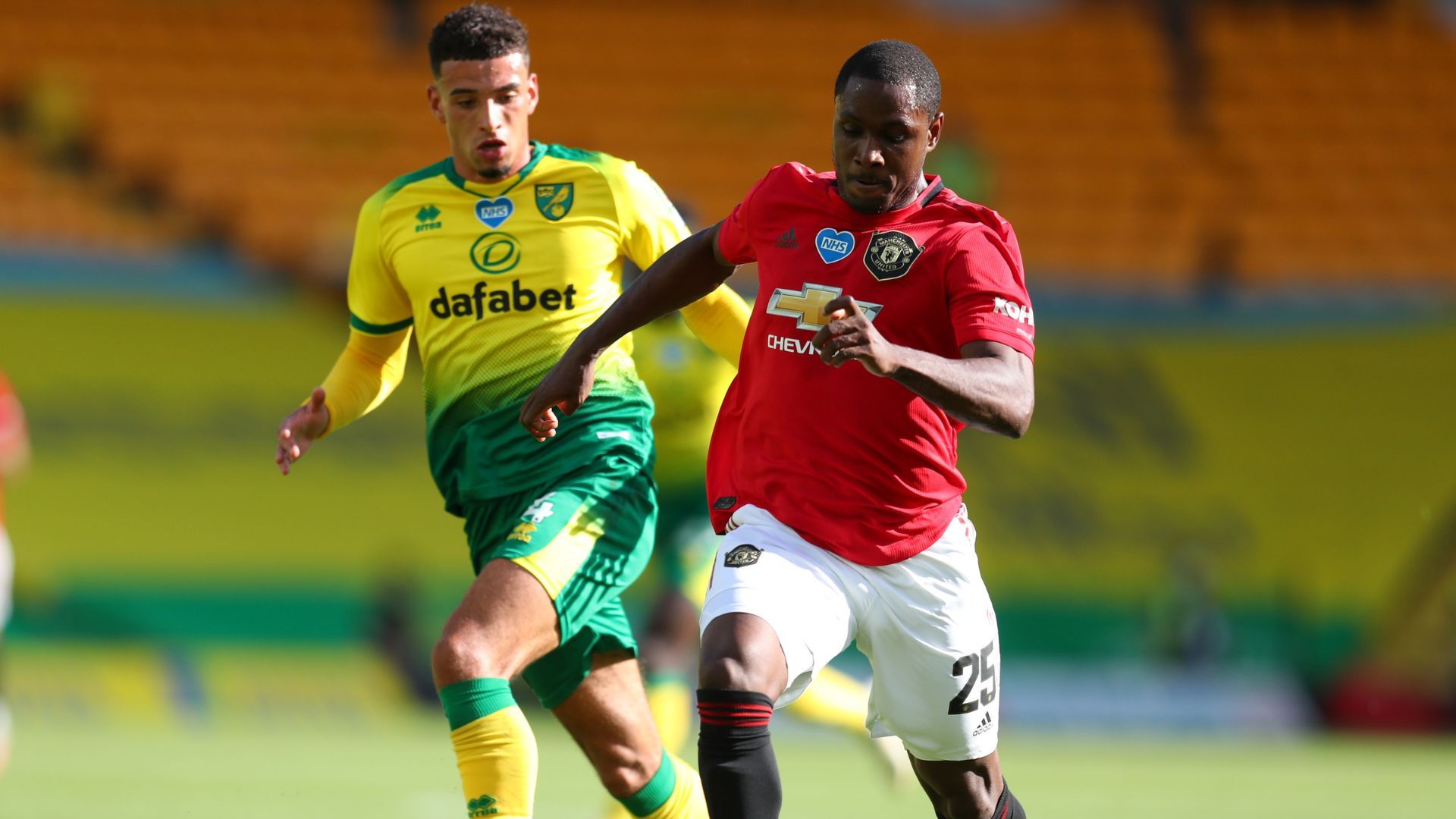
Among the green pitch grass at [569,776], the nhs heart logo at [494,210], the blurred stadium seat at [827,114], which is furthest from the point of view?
the blurred stadium seat at [827,114]

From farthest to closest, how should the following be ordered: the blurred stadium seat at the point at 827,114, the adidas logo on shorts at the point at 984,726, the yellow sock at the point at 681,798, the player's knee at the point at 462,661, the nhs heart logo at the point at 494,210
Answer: the blurred stadium seat at the point at 827,114, the nhs heart logo at the point at 494,210, the yellow sock at the point at 681,798, the player's knee at the point at 462,661, the adidas logo on shorts at the point at 984,726

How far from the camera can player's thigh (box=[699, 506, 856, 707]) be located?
14.4 ft

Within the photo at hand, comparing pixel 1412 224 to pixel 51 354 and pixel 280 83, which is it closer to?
pixel 280 83

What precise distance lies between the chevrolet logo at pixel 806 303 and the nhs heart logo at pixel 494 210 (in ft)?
3.96

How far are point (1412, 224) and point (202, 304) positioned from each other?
10.5 meters

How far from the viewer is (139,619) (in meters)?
13.3

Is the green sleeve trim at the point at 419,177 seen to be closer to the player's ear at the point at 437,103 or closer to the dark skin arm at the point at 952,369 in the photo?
the player's ear at the point at 437,103

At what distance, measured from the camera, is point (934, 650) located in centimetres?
461

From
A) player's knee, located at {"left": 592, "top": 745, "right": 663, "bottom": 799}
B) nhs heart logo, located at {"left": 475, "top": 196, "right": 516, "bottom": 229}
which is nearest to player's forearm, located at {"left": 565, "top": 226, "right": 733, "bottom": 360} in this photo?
nhs heart logo, located at {"left": 475, "top": 196, "right": 516, "bottom": 229}

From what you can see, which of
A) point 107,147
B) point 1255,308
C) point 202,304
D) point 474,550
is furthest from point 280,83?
point 474,550

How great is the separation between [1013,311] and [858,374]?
43cm

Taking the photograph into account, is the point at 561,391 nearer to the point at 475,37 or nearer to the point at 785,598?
the point at 785,598

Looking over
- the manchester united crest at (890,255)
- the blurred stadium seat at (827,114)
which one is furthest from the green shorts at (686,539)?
the blurred stadium seat at (827,114)

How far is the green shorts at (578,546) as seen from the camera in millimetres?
5141
